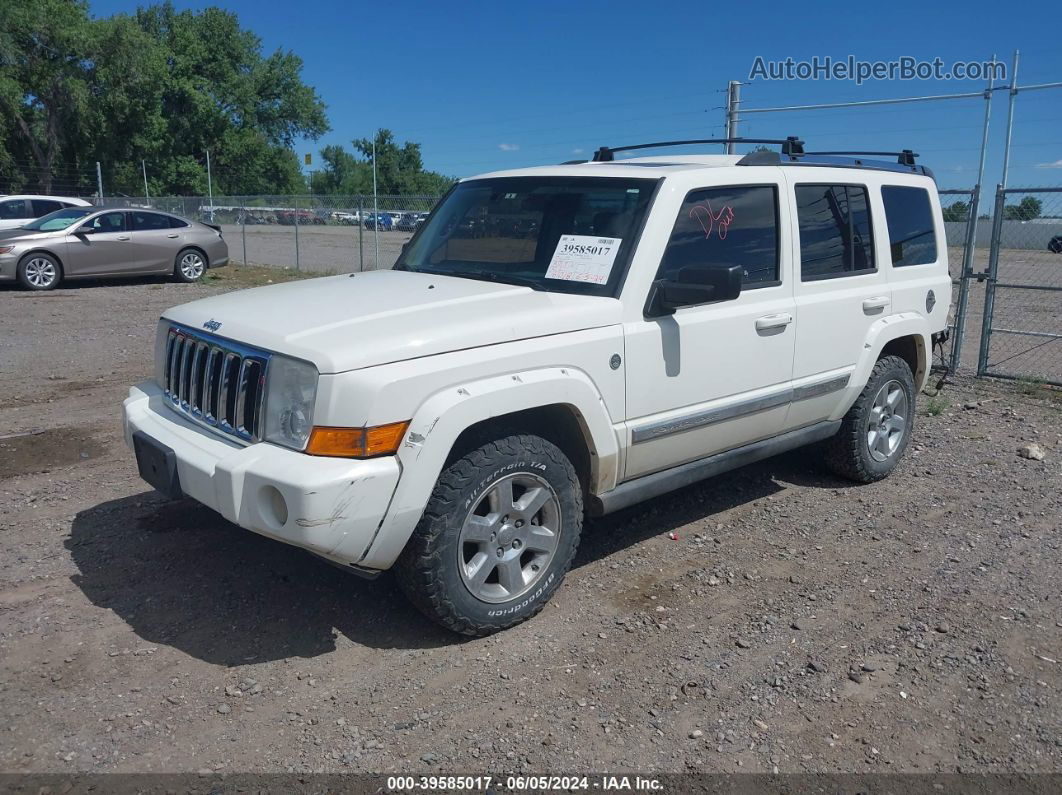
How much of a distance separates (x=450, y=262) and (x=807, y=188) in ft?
6.65

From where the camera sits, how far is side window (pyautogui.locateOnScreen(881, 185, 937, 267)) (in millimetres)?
5645

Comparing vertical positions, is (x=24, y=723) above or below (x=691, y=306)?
below

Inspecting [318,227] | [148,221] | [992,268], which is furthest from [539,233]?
[318,227]

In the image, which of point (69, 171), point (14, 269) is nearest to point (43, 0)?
point (69, 171)

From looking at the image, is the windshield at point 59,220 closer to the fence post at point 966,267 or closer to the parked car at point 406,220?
the parked car at point 406,220

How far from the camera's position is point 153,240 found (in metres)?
16.5

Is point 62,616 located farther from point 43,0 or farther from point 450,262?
point 43,0

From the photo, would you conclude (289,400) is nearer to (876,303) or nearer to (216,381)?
(216,381)

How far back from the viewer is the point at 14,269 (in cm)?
1501

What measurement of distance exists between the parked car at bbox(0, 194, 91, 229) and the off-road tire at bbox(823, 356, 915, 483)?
16.5 m

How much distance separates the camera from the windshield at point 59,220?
15.7m

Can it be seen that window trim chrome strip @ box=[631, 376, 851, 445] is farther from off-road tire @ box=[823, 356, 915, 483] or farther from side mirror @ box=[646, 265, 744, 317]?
side mirror @ box=[646, 265, 744, 317]

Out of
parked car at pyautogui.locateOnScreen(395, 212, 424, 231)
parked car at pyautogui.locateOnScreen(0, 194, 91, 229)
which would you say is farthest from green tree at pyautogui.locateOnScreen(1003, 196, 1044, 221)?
parked car at pyautogui.locateOnScreen(0, 194, 91, 229)

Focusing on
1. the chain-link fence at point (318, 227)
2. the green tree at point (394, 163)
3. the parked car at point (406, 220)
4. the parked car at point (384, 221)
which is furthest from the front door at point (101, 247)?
the green tree at point (394, 163)
